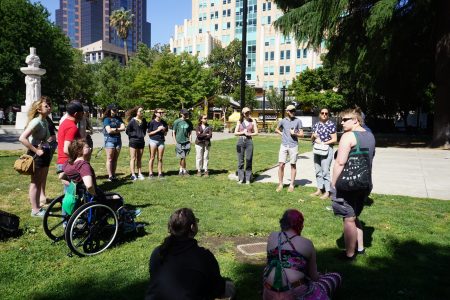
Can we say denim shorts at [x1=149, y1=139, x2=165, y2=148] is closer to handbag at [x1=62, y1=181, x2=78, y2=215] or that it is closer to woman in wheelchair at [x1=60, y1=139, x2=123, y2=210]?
woman in wheelchair at [x1=60, y1=139, x2=123, y2=210]

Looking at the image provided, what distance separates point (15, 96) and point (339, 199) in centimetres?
4381

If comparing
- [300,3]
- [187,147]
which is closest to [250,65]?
[300,3]

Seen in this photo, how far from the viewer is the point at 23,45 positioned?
125 feet

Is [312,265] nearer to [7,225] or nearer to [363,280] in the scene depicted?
[363,280]

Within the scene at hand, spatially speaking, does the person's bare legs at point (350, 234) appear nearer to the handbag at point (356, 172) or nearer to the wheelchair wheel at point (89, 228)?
the handbag at point (356, 172)

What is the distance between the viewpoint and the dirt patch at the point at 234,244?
496cm

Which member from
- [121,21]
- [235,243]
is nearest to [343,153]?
A: [235,243]

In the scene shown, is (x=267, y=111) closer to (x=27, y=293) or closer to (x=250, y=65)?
(x=250, y=65)

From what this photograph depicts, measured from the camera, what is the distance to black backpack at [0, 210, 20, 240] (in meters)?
5.42

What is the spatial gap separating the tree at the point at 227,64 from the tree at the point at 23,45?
36.7 meters

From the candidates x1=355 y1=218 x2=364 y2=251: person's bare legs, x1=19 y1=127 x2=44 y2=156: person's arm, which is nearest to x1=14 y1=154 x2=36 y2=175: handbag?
x1=19 y1=127 x2=44 y2=156: person's arm

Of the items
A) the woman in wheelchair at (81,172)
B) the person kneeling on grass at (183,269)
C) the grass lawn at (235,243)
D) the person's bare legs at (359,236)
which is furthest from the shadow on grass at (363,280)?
the person kneeling on grass at (183,269)

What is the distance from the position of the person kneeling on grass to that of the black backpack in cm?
355

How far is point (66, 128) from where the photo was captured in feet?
20.3
